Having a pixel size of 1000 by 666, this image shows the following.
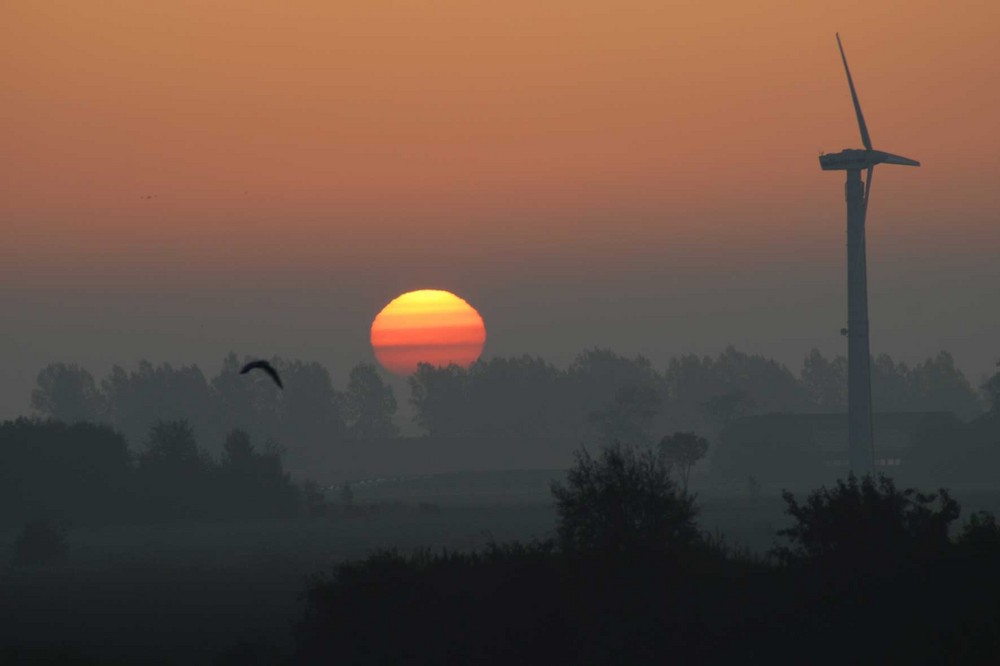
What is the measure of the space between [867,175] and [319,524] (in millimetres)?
62895

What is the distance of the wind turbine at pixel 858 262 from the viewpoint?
474 ft

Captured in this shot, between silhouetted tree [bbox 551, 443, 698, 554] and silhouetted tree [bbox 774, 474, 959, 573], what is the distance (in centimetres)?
488

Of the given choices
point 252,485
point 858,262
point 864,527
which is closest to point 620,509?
point 864,527

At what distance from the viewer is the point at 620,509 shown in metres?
65.7

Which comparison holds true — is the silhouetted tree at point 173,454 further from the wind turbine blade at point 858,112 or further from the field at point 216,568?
the wind turbine blade at point 858,112

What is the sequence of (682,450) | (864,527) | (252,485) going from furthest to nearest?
(682,450) < (252,485) < (864,527)

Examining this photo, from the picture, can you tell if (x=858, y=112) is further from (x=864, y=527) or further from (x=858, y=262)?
(x=864, y=527)

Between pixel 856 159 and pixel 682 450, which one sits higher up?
pixel 856 159

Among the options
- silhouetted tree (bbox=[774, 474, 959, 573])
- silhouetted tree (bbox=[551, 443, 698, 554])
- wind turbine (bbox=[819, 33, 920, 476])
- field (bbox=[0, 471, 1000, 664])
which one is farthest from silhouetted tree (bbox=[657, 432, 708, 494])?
silhouetted tree (bbox=[774, 474, 959, 573])

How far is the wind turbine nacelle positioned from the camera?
486ft

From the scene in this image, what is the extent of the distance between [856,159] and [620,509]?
91.6 meters

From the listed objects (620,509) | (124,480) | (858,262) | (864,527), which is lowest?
(864,527)

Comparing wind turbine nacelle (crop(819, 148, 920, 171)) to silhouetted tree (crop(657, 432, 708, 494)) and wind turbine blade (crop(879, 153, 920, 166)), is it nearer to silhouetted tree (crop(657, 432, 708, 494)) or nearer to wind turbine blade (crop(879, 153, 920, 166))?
wind turbine blade (crop(879, 153, 920, 166))

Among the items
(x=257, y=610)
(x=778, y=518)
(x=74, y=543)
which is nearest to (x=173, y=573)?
(x=257, y=610)
